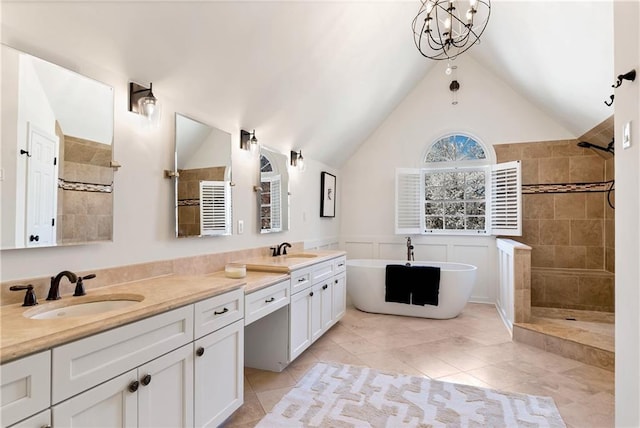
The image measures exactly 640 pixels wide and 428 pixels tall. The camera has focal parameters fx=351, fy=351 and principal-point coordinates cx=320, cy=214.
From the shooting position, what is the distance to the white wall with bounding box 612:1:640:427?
55.3 inches

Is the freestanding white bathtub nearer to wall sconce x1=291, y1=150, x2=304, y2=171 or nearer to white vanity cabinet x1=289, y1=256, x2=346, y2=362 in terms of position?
white vanity cabinet x1=289, y1=256, x2=346, y2=362

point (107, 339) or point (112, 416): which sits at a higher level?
point (107, 339)

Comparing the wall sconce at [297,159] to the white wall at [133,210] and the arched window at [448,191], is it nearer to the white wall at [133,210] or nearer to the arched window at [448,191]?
the white wall at [133,210]

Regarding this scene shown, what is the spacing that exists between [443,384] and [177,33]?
2968 mm

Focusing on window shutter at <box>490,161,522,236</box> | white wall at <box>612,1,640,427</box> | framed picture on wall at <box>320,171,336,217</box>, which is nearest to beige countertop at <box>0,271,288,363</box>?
white wall at <box>612,1,640,427</box>

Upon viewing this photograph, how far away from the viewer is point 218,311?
1903mm

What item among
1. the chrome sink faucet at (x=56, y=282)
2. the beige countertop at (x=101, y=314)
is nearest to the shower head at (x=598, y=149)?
the beige countertop at (x=101, y=314)

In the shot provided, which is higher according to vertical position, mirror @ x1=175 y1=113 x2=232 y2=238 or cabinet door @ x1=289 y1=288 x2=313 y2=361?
mirror @ x1=175 y1=113 x2=232 y2=238

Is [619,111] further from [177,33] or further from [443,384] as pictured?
[177,33]

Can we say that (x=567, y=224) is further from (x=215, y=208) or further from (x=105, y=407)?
(x=105, y=407)

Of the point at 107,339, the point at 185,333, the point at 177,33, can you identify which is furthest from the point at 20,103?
the point at 185,333

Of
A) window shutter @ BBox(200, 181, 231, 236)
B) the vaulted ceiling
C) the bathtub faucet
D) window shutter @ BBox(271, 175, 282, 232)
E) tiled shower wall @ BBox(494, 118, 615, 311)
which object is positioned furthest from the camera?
the bathtub faucet

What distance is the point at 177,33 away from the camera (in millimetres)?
2023

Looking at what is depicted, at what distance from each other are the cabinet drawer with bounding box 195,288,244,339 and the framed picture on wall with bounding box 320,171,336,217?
2943 millimetres
